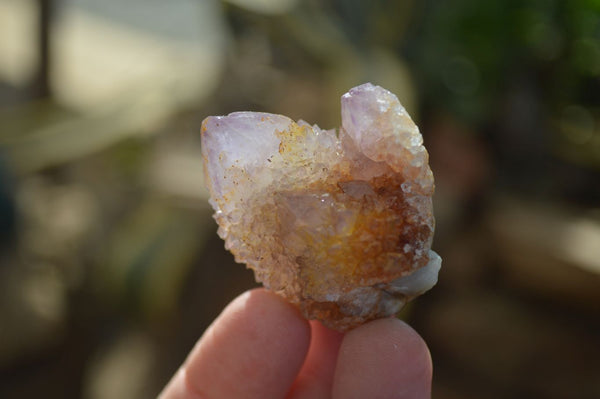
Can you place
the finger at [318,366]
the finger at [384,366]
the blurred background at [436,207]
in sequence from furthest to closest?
the blurred background at [436,207] → the finger at [318,366] → the finger at [384,366]

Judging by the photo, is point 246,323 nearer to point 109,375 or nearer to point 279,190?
point 279,190

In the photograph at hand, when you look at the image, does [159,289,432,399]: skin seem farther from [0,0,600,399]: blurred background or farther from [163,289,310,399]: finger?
[0,0,600,399]: blurred background

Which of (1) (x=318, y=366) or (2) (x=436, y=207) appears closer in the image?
(1) (x=318, y=366)

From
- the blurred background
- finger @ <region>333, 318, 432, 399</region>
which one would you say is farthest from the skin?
the blurred background

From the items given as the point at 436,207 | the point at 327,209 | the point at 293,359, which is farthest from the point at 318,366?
the point at 436,207

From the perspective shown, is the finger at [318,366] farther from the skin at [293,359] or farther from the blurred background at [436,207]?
the blurred background at [436,207]

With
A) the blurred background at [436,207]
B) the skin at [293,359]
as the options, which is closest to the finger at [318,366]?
the skin at [293,359]

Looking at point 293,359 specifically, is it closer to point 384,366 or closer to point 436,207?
point 384,366
